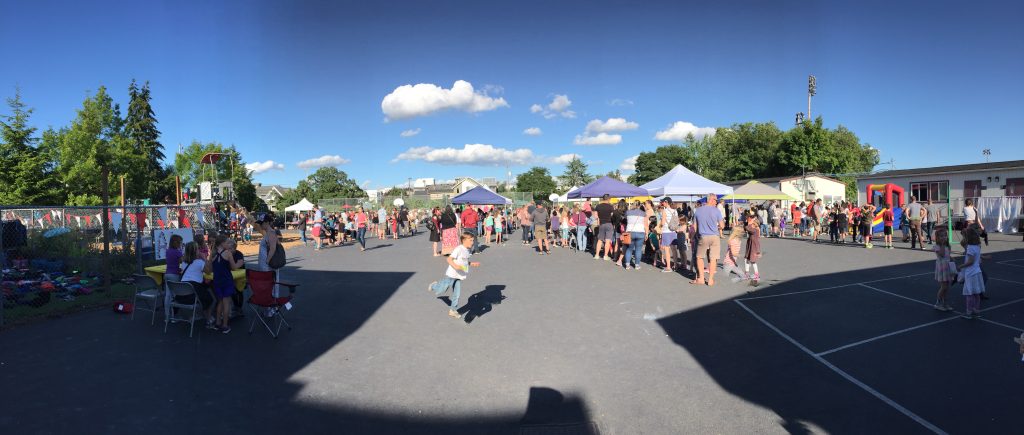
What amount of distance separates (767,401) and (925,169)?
37500 mm

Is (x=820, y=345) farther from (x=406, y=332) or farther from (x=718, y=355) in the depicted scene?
(x=406, y=332)

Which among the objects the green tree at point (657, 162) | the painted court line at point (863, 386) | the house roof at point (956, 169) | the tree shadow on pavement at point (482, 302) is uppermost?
the green tree at point (657, 162)

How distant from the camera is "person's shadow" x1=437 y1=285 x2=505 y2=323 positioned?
7723 mm

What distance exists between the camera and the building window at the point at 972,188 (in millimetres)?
27573

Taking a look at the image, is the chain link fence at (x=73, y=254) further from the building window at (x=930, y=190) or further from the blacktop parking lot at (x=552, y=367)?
the building window at (x=930, y=190)

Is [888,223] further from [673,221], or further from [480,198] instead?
[480,198]

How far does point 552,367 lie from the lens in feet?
17.4

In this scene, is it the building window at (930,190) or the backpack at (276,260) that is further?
the building window at (930,190)

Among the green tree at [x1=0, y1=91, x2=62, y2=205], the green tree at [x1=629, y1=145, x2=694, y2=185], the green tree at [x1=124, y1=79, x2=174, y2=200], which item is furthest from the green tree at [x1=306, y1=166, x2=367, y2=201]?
the green tree at [x1=0, y1=91, x2=62, y2=205]

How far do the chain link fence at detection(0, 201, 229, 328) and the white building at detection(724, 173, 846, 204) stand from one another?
114ft

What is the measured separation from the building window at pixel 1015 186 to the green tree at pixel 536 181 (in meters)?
63.2

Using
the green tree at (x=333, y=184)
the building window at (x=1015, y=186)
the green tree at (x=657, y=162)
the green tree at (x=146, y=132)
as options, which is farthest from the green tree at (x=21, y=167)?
the green tree at (x=657, y=162)

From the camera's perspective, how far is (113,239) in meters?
13.5

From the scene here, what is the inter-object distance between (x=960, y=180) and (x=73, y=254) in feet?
132
